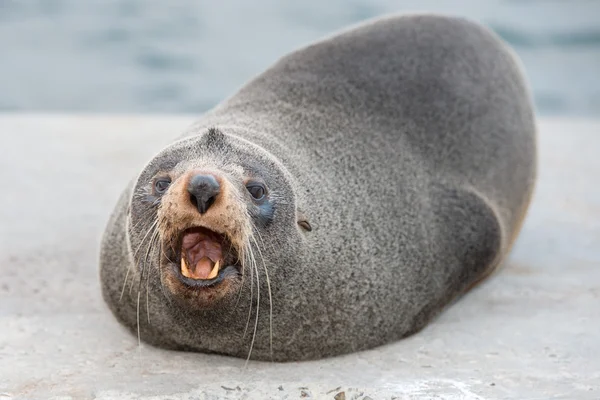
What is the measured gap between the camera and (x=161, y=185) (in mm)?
4285

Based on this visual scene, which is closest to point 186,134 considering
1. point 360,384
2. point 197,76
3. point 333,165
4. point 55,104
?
point 333,165

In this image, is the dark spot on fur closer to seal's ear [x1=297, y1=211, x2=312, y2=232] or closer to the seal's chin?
seal's ear [x1=297, y1=211, x2=312, y2=232]

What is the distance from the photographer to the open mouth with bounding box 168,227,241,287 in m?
4.02

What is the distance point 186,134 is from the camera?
16.7ft

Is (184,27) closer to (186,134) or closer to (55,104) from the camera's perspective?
(55,104)

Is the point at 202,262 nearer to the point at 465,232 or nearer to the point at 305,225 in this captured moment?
the point at 305,225

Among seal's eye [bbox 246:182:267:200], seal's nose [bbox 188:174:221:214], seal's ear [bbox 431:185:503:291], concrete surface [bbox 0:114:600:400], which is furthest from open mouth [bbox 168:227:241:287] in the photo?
seal's ear [bbox 431:185:503:291]

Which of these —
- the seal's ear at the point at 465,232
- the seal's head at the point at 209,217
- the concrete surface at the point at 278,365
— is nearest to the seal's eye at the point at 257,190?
the seal's head at the point at 209,217

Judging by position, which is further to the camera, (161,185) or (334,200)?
(334,200)

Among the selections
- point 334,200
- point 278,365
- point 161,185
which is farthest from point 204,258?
point 334,200

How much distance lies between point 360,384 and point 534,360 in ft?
2.73

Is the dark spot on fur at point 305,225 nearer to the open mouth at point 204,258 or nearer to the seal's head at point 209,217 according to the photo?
the seal's head at point 209,217

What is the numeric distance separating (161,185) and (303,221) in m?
0.62

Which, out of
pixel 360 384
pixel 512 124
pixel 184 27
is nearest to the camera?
pixel 360 384
